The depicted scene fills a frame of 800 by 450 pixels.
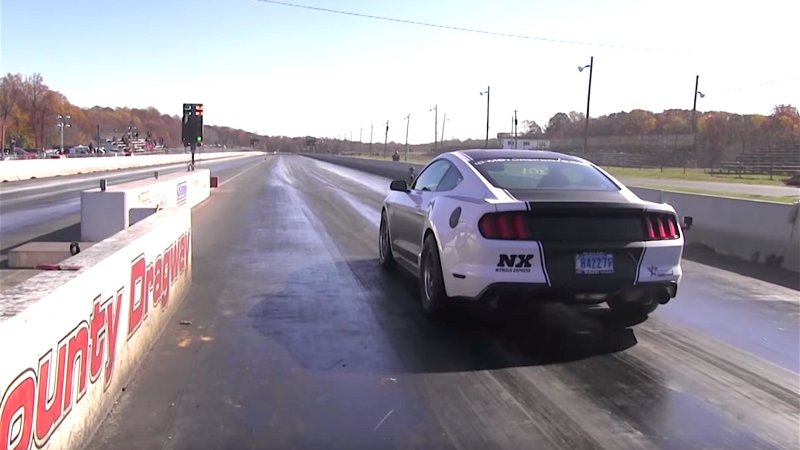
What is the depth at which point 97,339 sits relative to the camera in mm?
3926

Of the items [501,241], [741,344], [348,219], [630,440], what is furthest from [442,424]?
[348,219]

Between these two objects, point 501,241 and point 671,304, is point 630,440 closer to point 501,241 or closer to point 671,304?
point 501,241

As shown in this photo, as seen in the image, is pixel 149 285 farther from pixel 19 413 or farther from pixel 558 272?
pixel 558 272

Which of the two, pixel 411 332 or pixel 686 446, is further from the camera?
pixel 411 332

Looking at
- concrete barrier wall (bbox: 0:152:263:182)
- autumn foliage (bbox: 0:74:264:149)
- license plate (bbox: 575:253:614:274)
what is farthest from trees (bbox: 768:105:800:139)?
license plate (bbox: 575:253:614:274)

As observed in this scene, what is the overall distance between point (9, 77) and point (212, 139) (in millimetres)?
76817

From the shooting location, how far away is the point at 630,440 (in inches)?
157

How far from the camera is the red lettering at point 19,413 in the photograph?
2.72 m

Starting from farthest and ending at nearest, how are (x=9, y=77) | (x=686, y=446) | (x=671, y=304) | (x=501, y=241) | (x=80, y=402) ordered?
(x=9, y=77), (x=671, y=304), (x=501, y=241), (x=686, y=446), (x=80, y=402)

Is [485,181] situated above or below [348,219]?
above

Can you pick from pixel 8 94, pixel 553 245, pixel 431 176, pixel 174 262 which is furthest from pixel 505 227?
pixel 8 94

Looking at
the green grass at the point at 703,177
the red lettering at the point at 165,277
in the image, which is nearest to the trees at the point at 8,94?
the green grass at the point at 703,177

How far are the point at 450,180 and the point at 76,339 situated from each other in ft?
14.0

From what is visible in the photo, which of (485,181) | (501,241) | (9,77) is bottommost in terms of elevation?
(501,241)
